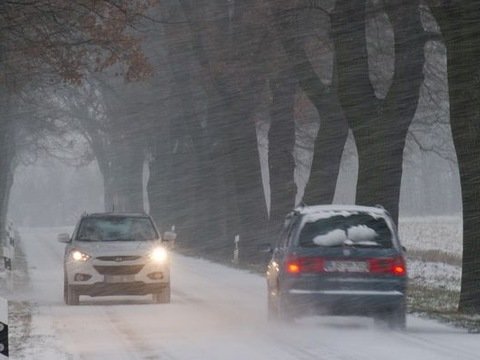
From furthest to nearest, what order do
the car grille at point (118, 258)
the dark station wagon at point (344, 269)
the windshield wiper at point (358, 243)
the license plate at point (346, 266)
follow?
the car grille at point (118, 258) < the windshield wiper at point (358, 243) < the license plate at point (346, 266) < the dark station wagon at point (344, 269)

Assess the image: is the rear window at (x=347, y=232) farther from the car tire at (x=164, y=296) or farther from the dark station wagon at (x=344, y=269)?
the car tire at (x=164, y=296)

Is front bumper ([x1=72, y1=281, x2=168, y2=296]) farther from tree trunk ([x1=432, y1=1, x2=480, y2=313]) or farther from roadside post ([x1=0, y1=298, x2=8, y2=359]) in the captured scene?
roadside post ([x1=0, y1=298, x2=8, y2=359])

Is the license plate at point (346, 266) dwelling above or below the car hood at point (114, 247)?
below

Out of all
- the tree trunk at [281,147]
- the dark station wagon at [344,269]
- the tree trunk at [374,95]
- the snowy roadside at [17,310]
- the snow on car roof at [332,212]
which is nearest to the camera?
the snowy roadside at [17,310]

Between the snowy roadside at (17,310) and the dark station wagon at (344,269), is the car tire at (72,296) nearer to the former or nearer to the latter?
the snowy roadside at (17,310)

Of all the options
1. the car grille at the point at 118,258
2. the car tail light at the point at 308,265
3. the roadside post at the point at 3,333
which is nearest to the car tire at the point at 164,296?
the car grille at the point at 118,258

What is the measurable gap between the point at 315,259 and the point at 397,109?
10102mm

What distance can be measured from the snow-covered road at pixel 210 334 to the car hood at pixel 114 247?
891mm

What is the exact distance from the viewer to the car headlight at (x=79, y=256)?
23828 millimetres

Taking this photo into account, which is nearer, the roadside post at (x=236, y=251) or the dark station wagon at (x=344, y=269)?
the dark station wagon at (x=344, y=269)

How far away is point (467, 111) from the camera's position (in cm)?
2136

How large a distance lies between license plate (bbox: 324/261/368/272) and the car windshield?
6852 millimetres

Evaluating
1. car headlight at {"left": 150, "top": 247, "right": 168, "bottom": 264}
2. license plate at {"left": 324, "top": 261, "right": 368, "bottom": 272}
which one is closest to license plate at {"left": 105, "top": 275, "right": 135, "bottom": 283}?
car headlight at {"left": 150, "top": 247, "right": 168, "bottom": 264}

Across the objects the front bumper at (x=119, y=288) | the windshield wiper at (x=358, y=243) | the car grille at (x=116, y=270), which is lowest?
the front bumper at (x=119, y=288)
